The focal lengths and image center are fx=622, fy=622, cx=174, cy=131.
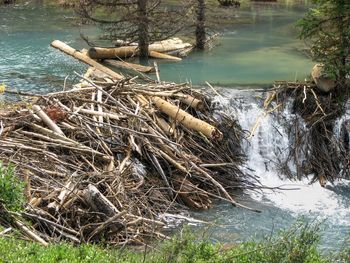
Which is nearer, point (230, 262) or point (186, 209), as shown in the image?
point (230, 262)

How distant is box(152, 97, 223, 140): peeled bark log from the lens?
12701 millimetres

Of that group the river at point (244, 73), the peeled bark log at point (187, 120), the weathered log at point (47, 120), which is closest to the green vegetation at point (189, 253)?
the river at point (244, 73)

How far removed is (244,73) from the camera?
1934 centimetres

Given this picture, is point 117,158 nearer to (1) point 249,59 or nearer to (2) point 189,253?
(2) point 189,253

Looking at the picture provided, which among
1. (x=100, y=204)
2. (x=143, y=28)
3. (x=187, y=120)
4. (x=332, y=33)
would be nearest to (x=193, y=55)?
(x=143, y=28)

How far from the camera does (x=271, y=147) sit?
14.5m

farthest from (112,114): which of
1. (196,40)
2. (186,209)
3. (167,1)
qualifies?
(167,1)

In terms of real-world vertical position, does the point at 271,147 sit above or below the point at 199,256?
below

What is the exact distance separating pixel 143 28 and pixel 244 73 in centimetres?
411

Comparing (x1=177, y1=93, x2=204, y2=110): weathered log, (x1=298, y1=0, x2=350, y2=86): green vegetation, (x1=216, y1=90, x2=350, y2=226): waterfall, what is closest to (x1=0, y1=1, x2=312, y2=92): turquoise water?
(x1=216, y1=90, x2=350, y2=226): waterfall

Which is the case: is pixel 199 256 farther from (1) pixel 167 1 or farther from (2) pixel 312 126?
(1) pixel 167 1

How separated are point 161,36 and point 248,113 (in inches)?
316

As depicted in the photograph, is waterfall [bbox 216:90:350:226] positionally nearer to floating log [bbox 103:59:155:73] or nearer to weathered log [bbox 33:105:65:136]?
floating log [bbox 103:59:155:73]

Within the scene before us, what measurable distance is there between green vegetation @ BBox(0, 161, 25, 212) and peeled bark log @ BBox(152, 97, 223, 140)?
15.9 ft
